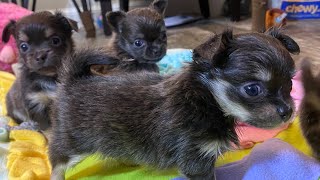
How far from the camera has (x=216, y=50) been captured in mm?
1433

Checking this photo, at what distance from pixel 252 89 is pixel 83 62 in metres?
0.83

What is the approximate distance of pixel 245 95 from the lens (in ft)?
4.77

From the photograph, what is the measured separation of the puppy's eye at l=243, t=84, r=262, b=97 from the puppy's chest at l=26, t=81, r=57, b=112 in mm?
1435

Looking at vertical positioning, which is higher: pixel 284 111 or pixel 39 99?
pixel 284 111

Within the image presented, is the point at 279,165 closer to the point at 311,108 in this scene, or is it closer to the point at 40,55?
the point at 311,108

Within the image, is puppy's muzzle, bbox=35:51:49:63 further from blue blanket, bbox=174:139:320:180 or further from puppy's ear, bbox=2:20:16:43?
blue blanket, bbox=174:139:320:180

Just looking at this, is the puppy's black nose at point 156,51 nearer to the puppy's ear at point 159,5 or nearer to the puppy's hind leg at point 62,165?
the puppy's ear at point 159,5

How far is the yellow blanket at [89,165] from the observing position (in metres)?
1.95

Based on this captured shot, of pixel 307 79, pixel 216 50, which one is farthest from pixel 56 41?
pixel 307 79

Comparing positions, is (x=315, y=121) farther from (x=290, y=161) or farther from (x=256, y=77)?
(x=256, y=77)

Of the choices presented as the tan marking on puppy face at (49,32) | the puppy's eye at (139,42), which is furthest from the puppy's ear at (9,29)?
the puppy's eye at (139,42)

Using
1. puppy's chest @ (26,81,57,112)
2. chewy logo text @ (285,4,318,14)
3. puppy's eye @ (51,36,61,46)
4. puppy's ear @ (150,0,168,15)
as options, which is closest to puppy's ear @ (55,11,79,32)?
puppy's eye @ (51,36,61,46)

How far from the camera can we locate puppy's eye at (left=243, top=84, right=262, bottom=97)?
56.4 inches

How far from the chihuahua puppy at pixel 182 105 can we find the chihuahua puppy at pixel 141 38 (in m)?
0.94
